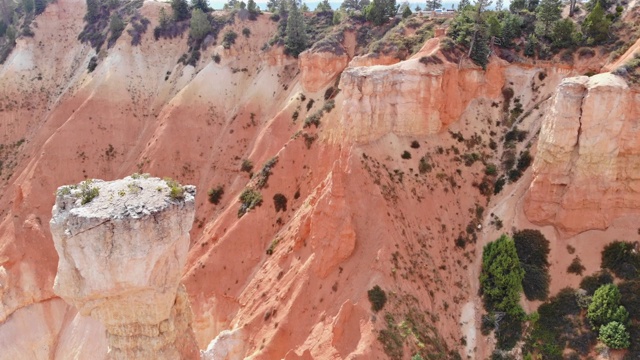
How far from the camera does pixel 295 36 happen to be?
68750 mm

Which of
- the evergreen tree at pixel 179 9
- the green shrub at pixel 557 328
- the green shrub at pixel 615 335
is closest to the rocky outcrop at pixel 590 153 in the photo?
the green shrub at pixel 557 328

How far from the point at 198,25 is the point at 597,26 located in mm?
51099

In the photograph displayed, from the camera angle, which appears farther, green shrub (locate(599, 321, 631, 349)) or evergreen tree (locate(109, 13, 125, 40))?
evergreen tree (locate(109, 13, 125, 40))

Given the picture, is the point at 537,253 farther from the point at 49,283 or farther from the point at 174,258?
the point at 49,283

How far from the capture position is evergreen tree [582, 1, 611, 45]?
52.2 m

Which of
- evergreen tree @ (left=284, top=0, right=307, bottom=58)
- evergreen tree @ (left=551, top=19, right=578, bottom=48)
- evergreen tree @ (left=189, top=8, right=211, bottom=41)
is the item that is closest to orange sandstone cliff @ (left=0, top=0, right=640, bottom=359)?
evergreen tree @ (left=284, top=0, right=307, bottom=58)

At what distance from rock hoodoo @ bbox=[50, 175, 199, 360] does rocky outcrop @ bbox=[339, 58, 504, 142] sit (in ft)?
73.5

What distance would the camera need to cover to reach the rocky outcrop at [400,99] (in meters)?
46.4

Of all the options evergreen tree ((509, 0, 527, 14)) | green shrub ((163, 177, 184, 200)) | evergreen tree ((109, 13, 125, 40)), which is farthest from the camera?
evergreen tree ((109, 13, 125, 40))

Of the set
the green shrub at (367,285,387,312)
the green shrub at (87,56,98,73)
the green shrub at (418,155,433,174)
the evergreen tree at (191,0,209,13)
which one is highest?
the evergreen tree at (191,0,209,13)

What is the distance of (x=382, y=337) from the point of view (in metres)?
36.6

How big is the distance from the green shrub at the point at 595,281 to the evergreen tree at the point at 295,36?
44.2 m

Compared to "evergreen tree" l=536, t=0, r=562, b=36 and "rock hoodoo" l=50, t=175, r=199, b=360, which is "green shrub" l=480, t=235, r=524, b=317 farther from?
"evergreen tree" l=536, t=0, r=562, b=36

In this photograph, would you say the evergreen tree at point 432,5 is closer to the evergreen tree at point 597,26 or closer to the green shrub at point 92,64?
the evergreen tree at point 597,26
